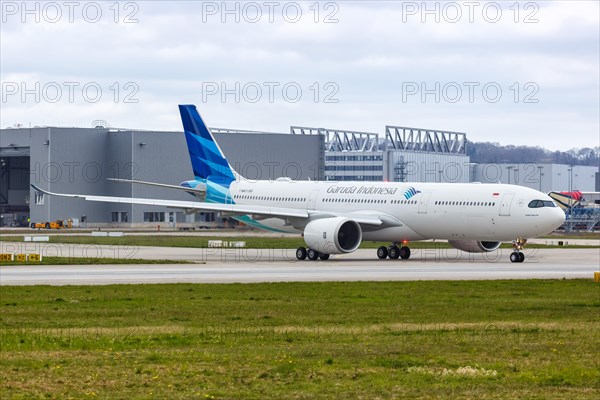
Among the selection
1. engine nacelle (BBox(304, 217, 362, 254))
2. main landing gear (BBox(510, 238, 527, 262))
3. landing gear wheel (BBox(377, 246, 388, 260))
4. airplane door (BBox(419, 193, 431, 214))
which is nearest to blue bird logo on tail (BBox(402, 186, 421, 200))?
airplane door (BBox(419, 193, 431, 214))

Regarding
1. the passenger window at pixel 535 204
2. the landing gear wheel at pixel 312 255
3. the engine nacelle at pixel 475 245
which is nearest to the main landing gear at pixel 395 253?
the engine nacelle at pixel 475 245

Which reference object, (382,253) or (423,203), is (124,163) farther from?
(423,203)

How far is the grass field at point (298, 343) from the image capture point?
18.0 meters

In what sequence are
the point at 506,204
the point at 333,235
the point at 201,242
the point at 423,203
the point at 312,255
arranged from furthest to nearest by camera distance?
1. the point at 201,242
2. the point at 312,255
3. the point at 423,203
4. the point at 333,235
5. the point at 506,204

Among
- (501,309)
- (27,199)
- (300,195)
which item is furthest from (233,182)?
(27,199)

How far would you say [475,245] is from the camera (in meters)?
63.5

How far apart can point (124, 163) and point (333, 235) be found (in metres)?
75.5

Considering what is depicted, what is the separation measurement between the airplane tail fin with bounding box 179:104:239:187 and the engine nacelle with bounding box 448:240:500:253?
1529 cm

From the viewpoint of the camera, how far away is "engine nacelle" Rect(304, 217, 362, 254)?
59156 millimetres

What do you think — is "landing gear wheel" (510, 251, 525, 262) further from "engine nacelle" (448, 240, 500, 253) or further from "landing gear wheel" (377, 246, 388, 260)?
"landing gear wheel" (377, 246, 388, 260)

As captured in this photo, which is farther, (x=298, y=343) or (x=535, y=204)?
(x=535, y=204)

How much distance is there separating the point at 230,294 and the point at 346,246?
2460cm

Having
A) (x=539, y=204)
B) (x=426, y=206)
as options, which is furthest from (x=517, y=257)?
(x=426, y=206)

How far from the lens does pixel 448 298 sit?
35.2m
